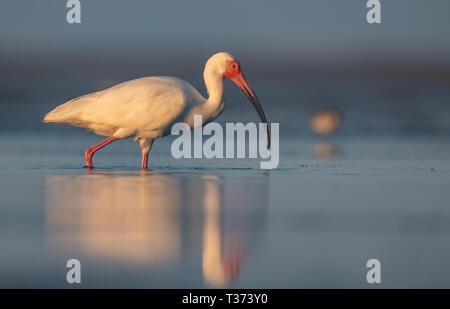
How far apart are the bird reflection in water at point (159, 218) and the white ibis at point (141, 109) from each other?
1198 mm

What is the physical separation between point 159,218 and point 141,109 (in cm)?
435

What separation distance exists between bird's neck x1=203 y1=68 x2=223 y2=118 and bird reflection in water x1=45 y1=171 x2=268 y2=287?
175 cm

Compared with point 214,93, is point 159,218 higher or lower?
lower

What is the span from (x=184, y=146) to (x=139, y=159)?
5.04 feet

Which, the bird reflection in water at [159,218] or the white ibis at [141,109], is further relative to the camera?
the white ibis at [141,109]

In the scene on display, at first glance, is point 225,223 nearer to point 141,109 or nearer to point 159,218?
point 159,218

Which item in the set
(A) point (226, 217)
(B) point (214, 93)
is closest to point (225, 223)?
(A) point (226, 217)

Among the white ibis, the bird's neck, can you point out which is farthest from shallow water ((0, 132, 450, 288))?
the bird's neck

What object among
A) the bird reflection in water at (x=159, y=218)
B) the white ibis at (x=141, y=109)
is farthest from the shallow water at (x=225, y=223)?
the white ibis at (x=141, y=109)

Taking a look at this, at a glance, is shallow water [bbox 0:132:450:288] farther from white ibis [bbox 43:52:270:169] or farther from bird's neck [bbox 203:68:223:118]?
bird's neck [bbox 203:68:223:118]

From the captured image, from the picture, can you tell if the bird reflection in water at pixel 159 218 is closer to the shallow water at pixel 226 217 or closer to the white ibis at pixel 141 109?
the shallow water at pixel 226 217

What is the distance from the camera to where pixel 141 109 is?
40.1 feet

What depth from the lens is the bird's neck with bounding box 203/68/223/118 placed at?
42.1 ft

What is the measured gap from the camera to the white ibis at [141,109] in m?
12.2
